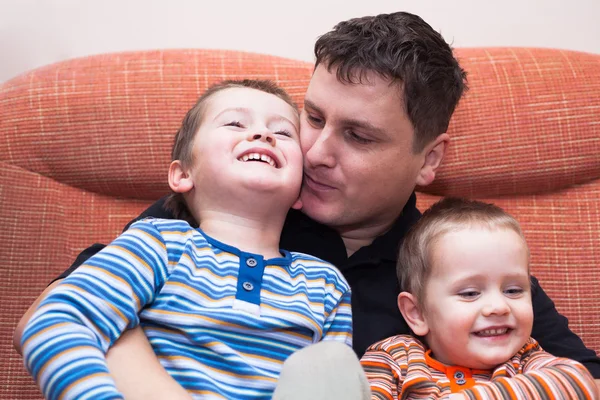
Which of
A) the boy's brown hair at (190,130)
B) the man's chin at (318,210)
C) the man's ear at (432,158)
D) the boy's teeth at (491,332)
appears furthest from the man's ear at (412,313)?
the boy's brown hair at (190,130)

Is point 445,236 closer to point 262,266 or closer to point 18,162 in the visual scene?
point 262,266

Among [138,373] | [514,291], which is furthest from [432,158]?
[138,373]

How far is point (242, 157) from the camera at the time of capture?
129cm

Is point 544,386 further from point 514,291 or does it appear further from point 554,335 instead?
point 554,335

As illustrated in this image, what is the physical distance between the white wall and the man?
759mm

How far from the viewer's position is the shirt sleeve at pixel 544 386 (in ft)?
3.71

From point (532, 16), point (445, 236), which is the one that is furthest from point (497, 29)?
point (445, 236)

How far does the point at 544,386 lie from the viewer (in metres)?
1.14

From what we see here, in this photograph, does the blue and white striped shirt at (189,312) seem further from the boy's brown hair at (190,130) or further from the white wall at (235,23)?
the white wall at (235,23)

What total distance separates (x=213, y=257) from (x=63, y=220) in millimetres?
676

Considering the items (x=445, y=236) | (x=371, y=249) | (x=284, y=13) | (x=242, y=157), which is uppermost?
(x=284, y=13)

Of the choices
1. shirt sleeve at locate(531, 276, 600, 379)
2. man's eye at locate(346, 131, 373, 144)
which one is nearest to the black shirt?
shirt sleeve at locate(531, 276, 600, 379)

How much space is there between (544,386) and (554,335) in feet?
1.07

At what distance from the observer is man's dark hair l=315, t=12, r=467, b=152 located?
142cm
